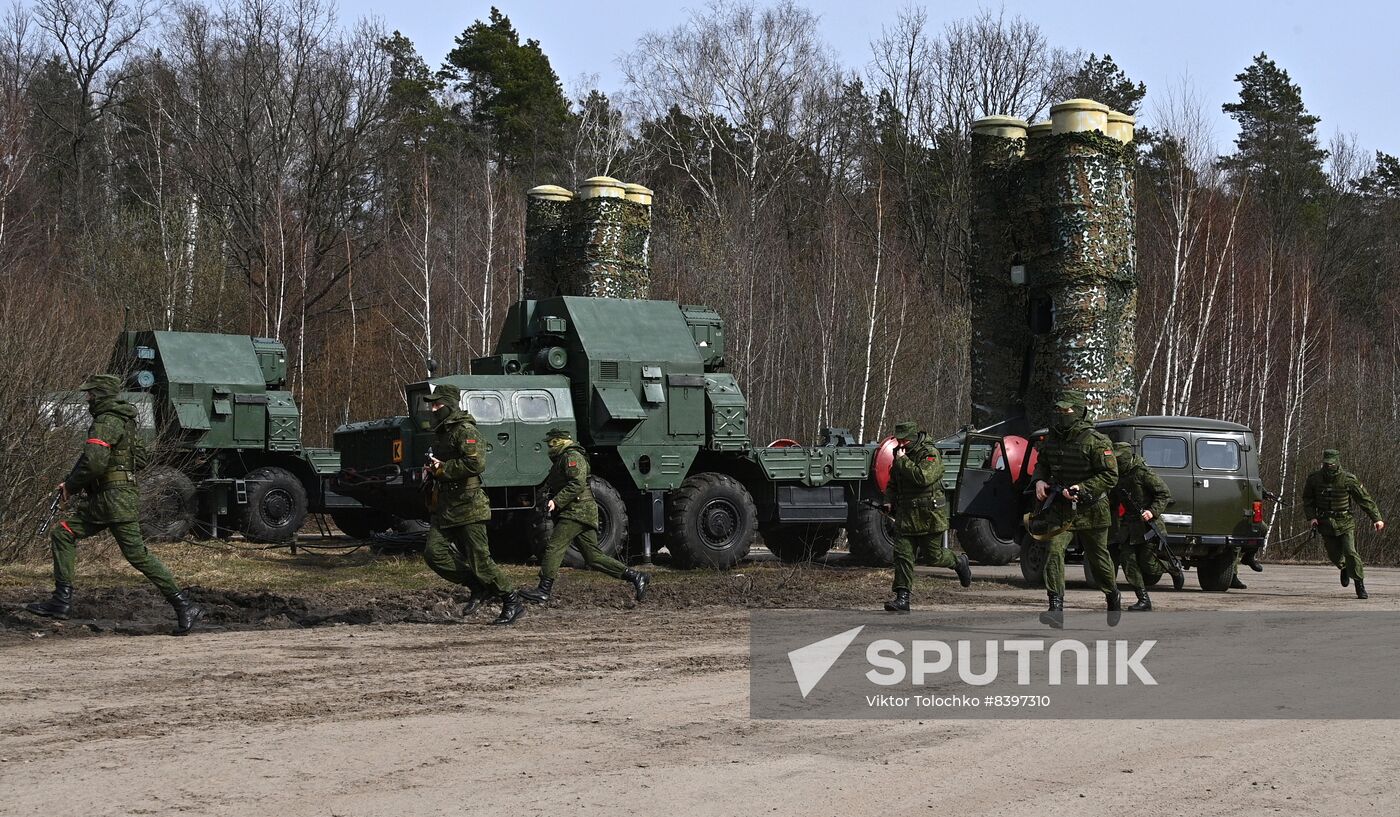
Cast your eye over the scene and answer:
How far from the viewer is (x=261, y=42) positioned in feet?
116

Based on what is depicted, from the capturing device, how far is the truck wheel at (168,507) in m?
18.9

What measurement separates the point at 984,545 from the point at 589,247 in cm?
1025

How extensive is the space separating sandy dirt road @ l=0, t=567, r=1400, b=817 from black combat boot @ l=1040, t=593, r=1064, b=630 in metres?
3.11

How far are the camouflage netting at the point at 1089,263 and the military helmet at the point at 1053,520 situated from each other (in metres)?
10.9

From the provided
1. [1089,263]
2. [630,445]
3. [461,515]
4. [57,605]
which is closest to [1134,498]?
[630,445]

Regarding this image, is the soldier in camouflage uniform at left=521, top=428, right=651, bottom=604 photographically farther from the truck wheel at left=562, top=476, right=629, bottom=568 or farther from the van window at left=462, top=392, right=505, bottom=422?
the van window at left=462, top=392, right=505, bottom=422

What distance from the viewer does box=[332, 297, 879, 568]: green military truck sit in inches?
704

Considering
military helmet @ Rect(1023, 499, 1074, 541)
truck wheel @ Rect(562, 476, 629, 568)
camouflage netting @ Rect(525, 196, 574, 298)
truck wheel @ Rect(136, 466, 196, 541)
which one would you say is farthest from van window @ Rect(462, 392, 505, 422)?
camouflage netting @ Rect(525, 196, 574, 298)

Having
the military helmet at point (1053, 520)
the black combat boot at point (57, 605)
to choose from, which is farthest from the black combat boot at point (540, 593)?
the military helmet at point (1053, 520)

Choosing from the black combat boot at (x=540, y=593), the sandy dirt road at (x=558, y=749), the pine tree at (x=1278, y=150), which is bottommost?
the sandy dirt road at (x=558, y=749)

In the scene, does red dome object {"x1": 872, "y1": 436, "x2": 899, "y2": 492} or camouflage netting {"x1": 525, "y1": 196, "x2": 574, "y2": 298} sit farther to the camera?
camouflage netting {"x1": 525, "y1": 196, "x2": 574, "y2": 298}

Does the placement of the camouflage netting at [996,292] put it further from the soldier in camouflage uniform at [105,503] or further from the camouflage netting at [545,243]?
the soldier in camouflage uniform at [105,503]

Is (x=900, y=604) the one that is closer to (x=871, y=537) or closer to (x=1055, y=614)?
(x=1055, y=614)

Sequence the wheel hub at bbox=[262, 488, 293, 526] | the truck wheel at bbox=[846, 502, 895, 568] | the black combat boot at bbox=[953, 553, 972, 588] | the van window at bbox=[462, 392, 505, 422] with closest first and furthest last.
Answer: the black combat boot at bbox=[953, 553, 972, 588], the van window at bbox=[462, 392, 505, 422], the truck wheel at bbox=[846, 502, 895, 568], the wheel hub at bbox=[262, 488, 293, 526]
